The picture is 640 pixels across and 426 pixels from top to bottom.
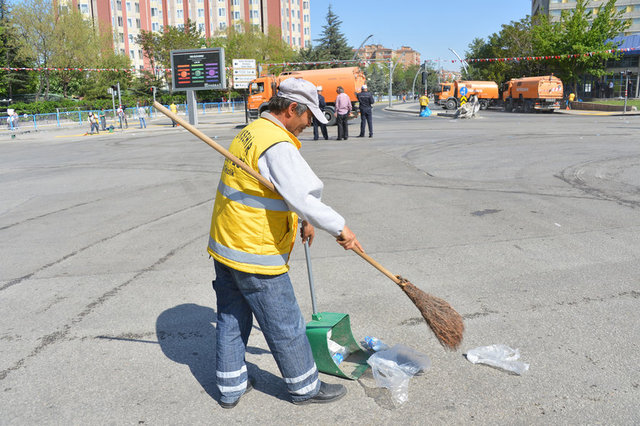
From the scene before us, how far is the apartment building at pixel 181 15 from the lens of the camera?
83.2 meters

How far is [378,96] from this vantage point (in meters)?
98.3

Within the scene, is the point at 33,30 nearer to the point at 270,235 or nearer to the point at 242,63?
the point at 242,63

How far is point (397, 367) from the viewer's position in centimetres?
323

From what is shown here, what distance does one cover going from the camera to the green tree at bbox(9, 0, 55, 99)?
47.9 meters

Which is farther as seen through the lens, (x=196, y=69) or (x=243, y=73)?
(x=243, y=73)

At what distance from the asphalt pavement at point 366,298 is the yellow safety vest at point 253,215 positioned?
0.86m

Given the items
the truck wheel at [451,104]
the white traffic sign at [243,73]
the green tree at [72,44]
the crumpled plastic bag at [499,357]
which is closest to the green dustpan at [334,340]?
the crumpled plastic bag at [499,357]

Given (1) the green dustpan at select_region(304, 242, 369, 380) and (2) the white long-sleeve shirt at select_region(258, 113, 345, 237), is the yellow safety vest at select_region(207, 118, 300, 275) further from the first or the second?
(1) the green dustpan at select_region(304, 242, 369, 380)

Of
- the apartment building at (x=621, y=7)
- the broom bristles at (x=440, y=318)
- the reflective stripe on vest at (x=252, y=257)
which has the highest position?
the apartment building at (x=621, y=7)

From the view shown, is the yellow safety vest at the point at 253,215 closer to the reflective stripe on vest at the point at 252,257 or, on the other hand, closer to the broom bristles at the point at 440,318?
the reflective stripe on vest at the point at 252,257

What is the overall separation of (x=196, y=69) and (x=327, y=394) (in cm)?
2964

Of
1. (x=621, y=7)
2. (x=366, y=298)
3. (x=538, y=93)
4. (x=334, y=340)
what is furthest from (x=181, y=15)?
(x=334, y=340)

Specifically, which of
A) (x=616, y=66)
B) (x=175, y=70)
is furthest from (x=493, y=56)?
(x=175, y=70)

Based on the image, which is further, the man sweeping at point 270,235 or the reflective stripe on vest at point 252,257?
the reflective stripe on vest at point 252,257
